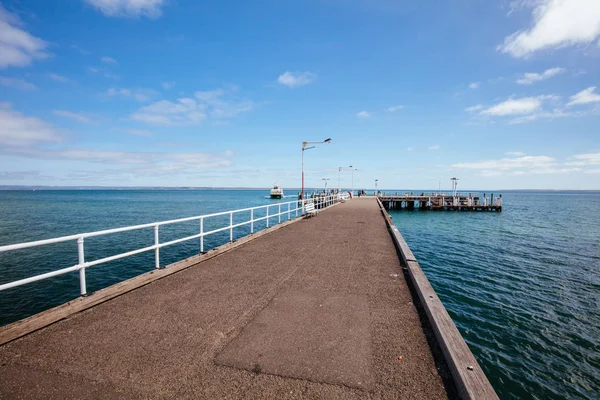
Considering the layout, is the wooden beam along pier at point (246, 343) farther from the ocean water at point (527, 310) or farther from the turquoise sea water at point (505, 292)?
the turquoise sea water at point (505, 292)

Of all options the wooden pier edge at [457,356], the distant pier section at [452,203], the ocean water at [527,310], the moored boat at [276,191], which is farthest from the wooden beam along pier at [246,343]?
the moored boat at [276,191]

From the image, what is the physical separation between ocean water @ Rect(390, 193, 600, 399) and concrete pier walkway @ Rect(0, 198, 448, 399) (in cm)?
312

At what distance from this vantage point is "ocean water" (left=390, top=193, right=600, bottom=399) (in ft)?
18.6

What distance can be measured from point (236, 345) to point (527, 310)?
947cm

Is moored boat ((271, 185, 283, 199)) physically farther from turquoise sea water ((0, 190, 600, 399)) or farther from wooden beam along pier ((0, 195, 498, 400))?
wooden beam along pier ((0, 195, 498, 400))

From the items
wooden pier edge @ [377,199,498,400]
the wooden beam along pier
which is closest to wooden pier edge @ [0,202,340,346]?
the wooden beam along pier

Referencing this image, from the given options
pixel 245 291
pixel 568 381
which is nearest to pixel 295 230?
pixel 245 291

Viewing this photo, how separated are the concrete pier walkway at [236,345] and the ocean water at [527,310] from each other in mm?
3115

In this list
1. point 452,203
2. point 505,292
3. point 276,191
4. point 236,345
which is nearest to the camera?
point 236,345

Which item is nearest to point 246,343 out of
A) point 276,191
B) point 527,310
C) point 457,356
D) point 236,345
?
point 236,345

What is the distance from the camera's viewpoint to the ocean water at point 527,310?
18.6 ft

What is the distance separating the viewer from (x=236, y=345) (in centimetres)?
340

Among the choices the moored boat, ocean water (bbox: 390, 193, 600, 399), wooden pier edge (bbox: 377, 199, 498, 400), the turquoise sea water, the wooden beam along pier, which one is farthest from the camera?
the moored boat

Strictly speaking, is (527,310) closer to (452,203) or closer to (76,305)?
(76,305)
